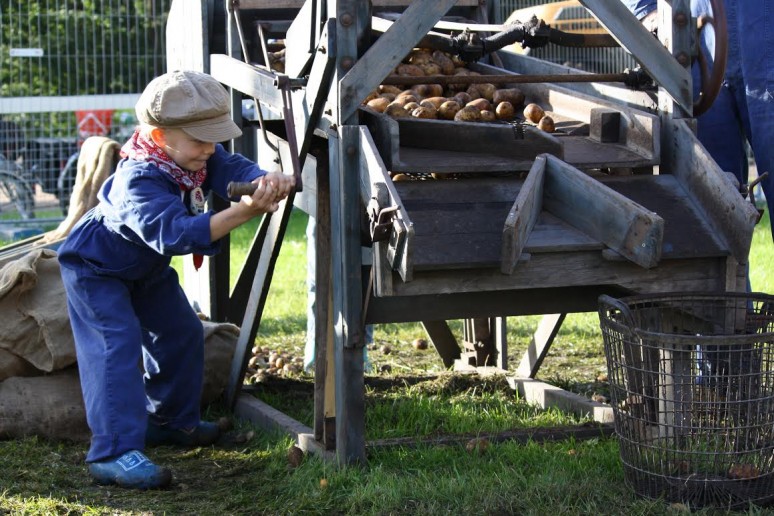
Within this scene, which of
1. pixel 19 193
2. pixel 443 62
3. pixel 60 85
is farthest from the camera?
pixel 60 85

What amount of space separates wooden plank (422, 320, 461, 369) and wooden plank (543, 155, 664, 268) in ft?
6.73

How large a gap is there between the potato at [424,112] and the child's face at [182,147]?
81 centimetres

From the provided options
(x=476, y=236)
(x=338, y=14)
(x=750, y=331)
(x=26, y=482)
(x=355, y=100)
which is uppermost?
(x=338, y=14)

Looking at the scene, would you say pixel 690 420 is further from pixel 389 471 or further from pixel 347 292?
pixel 347 292

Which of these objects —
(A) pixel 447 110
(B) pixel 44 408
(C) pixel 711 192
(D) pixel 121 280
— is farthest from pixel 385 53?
(B) pixel 44 408

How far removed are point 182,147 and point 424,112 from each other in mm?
932

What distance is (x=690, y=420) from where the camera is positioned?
3469mm

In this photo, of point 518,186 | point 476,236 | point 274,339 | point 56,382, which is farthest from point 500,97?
point 274,339

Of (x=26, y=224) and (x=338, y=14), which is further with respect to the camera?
(x=26, y=224)

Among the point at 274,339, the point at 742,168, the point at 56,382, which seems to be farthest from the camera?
the point at 274,339

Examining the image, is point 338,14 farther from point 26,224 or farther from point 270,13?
point 26,224

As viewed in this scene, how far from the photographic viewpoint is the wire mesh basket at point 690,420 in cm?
343

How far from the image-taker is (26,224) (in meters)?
11.5

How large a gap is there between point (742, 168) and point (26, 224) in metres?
8.35
